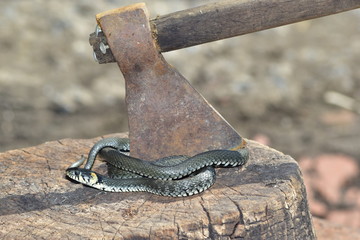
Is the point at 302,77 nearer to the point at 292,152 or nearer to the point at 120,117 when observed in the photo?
the point at 292,152

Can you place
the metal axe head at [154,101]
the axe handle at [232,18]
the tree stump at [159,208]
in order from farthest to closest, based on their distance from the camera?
the metal axe head at [154,101] < the axe handle at [232,18] < the tree stump at [159,208]

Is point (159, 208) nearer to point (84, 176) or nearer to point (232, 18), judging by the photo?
point (84, 176)

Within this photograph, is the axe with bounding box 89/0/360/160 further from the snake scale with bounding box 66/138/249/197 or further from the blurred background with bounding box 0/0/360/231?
the blurred background with bounding box 0/0/360/231

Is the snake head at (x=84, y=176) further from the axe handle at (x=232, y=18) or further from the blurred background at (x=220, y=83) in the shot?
the blurred background at (x=220, y=83)

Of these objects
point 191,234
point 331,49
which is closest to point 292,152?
point 331,49

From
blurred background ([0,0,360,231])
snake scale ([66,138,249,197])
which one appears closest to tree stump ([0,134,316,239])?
snake scale ([66,138,249,197])

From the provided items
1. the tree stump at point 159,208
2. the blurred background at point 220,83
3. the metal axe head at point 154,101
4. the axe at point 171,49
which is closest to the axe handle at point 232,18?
the axe at point 171,49

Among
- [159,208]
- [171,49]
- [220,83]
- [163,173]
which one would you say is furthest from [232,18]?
[220,83]
